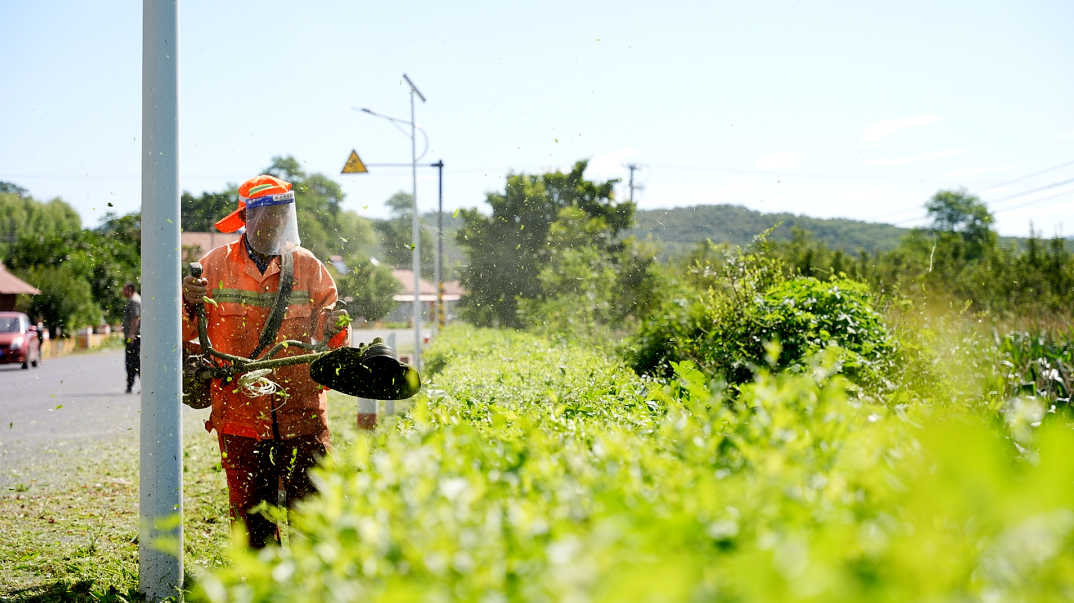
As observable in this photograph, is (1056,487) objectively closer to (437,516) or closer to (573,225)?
(437,516)

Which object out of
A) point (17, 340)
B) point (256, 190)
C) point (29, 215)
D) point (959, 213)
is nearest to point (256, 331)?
point (256, 190)

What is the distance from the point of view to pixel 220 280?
4047 mm

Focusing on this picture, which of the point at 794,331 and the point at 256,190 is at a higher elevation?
the point at 256,190

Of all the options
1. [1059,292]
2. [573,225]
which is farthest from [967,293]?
[573,225]

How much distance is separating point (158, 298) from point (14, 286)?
39883 mm

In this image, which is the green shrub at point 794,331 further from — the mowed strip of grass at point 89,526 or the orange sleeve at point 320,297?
the mowed strip of grass at point 89,526

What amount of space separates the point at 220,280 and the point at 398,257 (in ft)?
15.1

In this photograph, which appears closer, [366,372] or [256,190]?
[366,372]

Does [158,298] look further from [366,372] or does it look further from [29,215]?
[29,215]

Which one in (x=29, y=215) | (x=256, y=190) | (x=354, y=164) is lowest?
(x=256, y=190)

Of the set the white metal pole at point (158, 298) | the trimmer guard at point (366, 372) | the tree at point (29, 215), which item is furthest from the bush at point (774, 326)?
the tree at point (29, 215)

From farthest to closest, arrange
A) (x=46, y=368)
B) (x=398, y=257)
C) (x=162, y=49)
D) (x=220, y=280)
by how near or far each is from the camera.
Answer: (x=46, y=368) < (x=398, y=257) < (x=220, y=280) < (x=162, y=49)

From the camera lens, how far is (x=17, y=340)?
1956 centimetres

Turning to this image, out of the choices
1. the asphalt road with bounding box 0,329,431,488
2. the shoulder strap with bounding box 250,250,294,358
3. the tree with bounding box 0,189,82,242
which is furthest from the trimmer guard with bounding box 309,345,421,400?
the tree with bounding box 0,189,82,242
